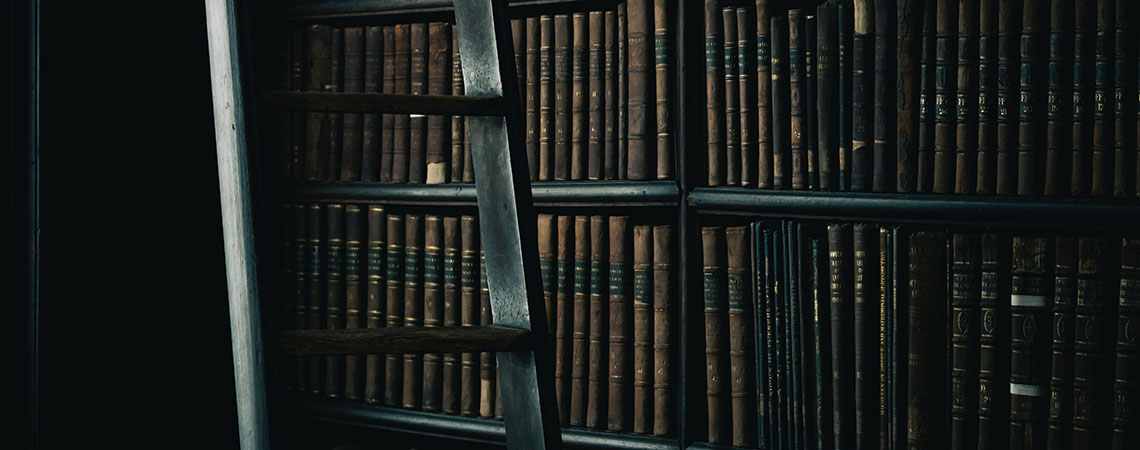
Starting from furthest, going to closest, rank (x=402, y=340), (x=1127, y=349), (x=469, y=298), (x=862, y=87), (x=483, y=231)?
(x=469, y=298) → (x=862, y=87) → (x=1127, y=349) → (x=483, y=231) → (x=402, y=340)

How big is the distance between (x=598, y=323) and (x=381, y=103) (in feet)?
2.52

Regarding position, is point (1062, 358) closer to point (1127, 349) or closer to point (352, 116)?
point (1127, 349)

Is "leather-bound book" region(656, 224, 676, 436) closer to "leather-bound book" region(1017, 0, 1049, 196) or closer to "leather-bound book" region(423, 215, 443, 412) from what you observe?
"leather-bound book" region(423, 215, 443, 412)

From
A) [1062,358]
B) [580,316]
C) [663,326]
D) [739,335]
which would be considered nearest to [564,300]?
[580,316]

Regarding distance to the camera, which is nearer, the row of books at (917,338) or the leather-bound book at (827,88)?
the row of books at (917,338)

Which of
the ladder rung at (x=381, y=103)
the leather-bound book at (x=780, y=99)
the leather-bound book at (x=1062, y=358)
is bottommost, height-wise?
the leather-bound book at (x=1062, y=358)

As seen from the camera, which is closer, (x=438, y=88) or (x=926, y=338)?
(x=926, y=338)

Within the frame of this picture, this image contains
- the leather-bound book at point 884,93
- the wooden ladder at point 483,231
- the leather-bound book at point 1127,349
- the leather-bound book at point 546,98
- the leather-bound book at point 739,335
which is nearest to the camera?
the wooden ladder at point 483,231

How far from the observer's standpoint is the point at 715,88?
1.42 m

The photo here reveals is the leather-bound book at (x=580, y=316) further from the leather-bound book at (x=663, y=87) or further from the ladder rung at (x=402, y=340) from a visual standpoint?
the ladder rung at (x=402, y=340)

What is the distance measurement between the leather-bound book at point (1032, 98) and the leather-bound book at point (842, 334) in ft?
0.79

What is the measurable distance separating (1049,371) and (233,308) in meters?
1.03

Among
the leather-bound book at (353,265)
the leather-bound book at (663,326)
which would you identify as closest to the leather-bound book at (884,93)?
the leather-bound book at (663,326)

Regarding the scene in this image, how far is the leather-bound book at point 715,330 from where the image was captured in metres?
1.43
